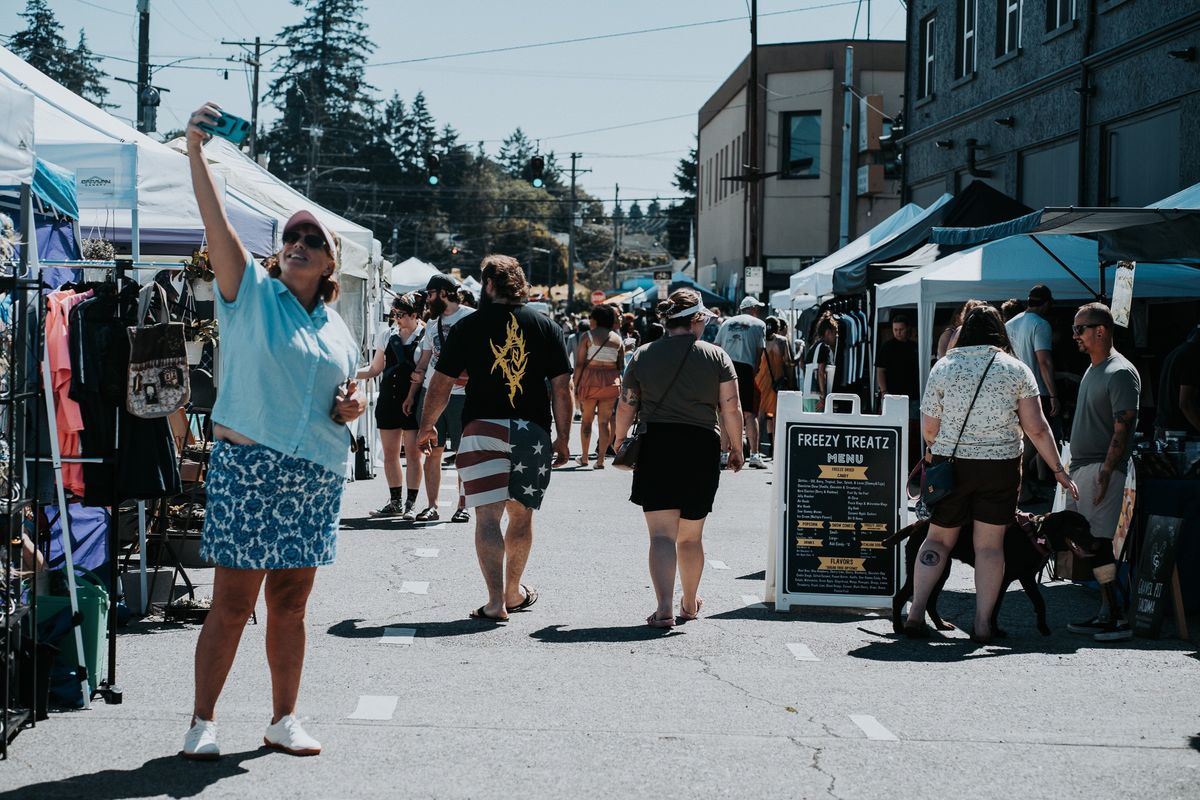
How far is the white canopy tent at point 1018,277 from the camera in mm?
13516

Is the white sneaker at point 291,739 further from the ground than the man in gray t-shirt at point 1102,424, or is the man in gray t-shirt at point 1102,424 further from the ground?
the man in gray t-shirt at point 1102,424

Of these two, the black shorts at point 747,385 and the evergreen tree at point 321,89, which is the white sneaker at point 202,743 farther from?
the evergreen tree at point 321,89

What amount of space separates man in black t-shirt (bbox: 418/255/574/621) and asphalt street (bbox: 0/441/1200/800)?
49 centimetres

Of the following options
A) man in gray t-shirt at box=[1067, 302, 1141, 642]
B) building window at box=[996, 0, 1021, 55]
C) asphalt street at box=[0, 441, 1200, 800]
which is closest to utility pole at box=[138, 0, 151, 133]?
building window at box=[996, 0, 1021, 55]

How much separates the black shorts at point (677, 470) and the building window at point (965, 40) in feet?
57.8

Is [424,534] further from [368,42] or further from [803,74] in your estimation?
[368,42]

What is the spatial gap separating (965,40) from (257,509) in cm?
2149

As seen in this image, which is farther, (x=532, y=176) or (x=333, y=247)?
(x=532, y=176)

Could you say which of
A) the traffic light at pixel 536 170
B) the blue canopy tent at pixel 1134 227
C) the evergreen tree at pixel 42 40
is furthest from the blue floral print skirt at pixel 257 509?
the evergreen tree at pixel 42 40

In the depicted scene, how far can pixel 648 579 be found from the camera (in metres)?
9.40

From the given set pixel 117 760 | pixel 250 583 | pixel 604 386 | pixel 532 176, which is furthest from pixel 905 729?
pixel 532 176

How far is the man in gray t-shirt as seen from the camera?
27.8ft

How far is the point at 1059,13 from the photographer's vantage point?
19969 millimetres

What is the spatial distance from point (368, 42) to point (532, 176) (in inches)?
2074
